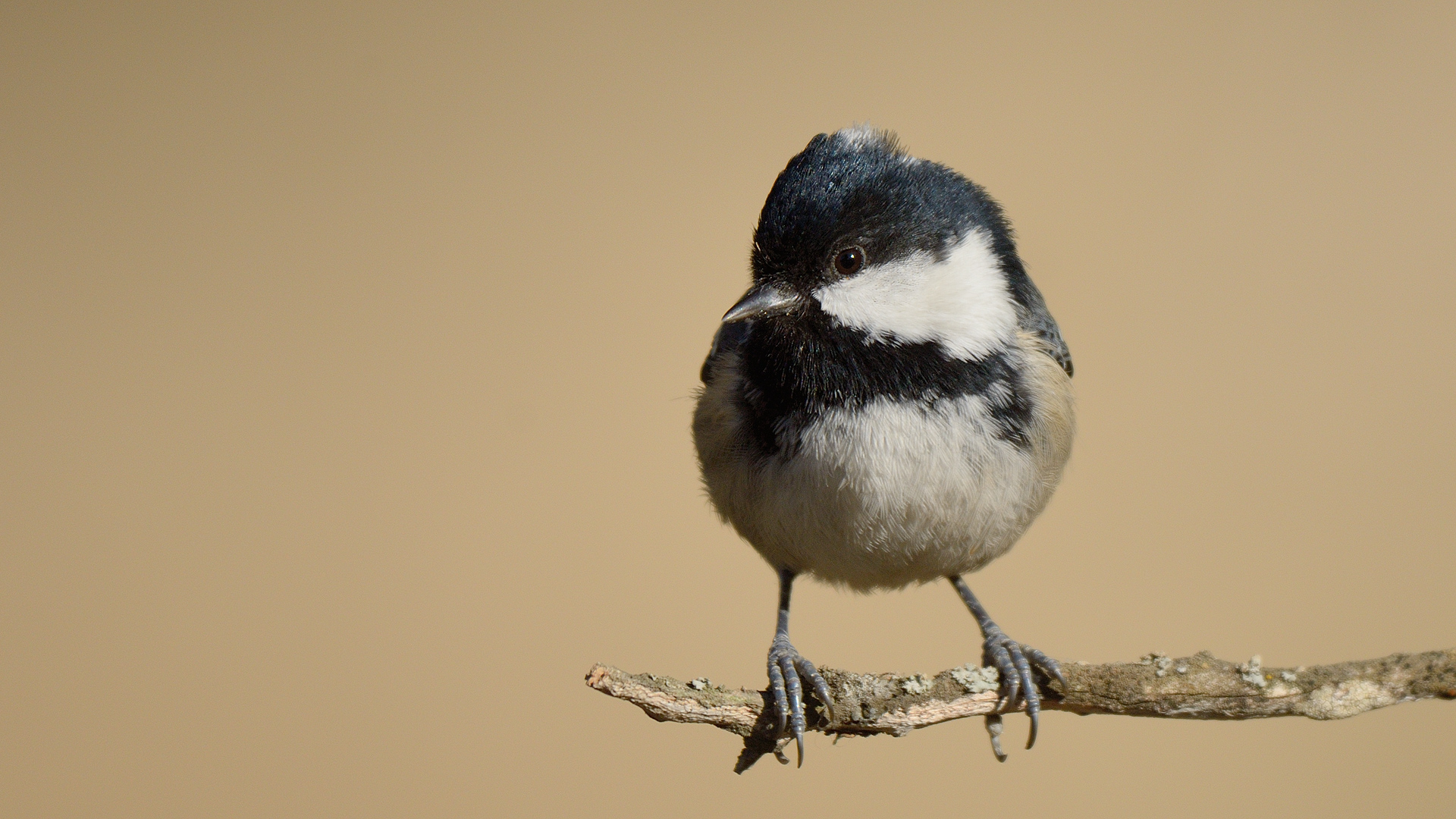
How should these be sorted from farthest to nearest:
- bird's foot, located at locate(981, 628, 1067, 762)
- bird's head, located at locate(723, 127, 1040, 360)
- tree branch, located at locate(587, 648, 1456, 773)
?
bird's foot, located at locate(981, 628, 1067, 762)
bird's head, located at locate(723, 127, 1040, 360)
tree branch, located at locate(587, 648, 1456, 773)

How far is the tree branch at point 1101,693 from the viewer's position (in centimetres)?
84

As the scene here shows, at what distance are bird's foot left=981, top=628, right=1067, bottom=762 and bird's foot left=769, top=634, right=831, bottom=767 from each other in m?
0.21

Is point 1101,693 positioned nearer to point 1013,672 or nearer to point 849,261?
point 1013,672

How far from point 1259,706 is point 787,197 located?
64 centimetres

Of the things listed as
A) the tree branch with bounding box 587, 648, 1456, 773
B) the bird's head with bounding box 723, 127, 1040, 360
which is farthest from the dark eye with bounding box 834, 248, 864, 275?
the tree branch with bounding box 587, 648, 1456, 773

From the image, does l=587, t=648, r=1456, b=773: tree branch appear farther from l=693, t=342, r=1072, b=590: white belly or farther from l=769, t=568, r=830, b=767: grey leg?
l=693, t=342, r=1072, b=590: white belly

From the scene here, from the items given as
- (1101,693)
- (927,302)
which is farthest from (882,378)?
(1101,693)

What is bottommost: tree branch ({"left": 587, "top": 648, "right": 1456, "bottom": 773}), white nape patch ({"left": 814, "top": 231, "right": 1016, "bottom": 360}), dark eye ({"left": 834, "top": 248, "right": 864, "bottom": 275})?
tree branch ({"left": 587, "top": 648, "right": 1456, "bottom": 773})

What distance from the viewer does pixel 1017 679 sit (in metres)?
1.14

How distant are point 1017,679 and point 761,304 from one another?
1.76 ft

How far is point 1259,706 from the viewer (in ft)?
2.90

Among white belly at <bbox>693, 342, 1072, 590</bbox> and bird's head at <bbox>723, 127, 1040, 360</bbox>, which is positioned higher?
bird's head at <bbox>723, 127, 1040, 360</bbox>

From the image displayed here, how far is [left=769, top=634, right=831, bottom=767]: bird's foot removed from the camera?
3.43ft

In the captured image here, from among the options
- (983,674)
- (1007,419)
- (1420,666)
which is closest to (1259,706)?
(1420,666)
